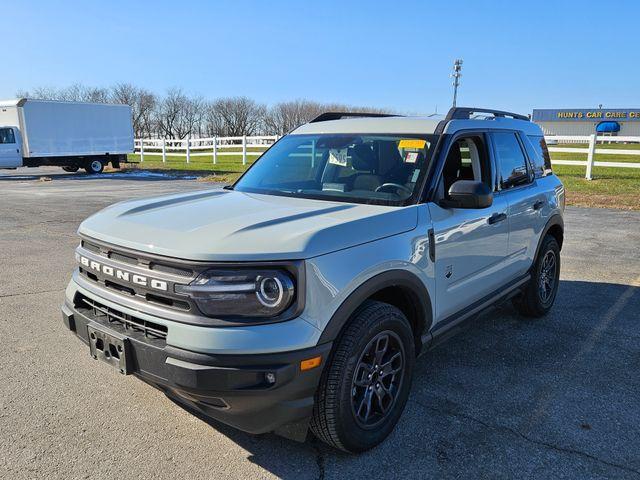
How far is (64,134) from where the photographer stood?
82.9ft

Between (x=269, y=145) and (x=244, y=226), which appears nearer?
(x=244, y=226)

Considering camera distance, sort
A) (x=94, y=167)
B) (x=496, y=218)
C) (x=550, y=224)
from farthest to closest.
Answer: (x=94, y=167)
(x=550, y=224)
(x=496, y=218)

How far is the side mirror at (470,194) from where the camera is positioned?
10.7 ft

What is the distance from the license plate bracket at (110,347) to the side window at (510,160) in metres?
3.15

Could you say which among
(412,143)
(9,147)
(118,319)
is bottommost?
(118,319)

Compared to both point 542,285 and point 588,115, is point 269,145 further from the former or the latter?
point 588,115

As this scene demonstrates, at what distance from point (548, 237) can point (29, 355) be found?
15.8 ft

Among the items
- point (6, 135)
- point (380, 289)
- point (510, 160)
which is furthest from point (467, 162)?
point (6, 135)

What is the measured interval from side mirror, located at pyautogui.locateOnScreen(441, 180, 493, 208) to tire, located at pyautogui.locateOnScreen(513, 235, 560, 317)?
6.47 feet

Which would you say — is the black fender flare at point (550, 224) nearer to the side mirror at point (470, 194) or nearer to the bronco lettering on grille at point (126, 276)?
the side mirror at point (470, 194)

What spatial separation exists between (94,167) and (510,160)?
25906 millimetres

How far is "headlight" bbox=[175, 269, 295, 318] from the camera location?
7.93 ft

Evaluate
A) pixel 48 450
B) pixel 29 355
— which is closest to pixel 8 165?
pixel 29 355

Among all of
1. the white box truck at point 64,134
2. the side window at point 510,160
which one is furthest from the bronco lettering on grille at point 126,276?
the white box truck at point 64,134
